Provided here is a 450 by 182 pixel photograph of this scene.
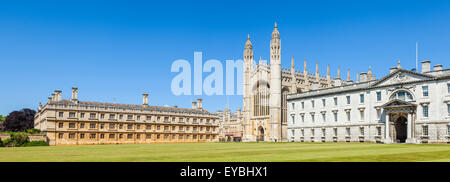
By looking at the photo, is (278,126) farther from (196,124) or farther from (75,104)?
(75,104)

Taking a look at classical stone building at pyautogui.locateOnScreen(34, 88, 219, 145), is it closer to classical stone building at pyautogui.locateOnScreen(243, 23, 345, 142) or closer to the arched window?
classical stone building at pyautogui.locateOnScreen(243, 23, 345, 142)

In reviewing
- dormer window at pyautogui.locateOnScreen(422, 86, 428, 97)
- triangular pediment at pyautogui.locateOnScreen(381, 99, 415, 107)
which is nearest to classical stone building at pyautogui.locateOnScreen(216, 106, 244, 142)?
triangular pediment at pyautogui.locateOnScreen(381, 99, 415, 107)

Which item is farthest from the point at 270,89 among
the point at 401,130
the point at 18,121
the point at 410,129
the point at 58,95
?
the point at 18,121

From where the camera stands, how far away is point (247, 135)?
8475cm

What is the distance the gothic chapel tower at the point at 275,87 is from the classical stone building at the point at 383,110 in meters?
9.82

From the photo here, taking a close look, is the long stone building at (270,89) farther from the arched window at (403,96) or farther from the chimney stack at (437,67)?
the chimney stack at (437,67)

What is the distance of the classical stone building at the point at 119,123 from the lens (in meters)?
63.2

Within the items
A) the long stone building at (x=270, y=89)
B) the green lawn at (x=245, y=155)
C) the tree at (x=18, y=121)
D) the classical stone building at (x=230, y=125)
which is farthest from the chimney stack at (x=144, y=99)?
the green lawn at (x=245, y=155)

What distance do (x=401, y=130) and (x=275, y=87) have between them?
30.2 meters

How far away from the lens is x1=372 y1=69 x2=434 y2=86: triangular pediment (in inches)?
1898

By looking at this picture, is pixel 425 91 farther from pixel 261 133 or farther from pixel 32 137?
pixel 32 137
